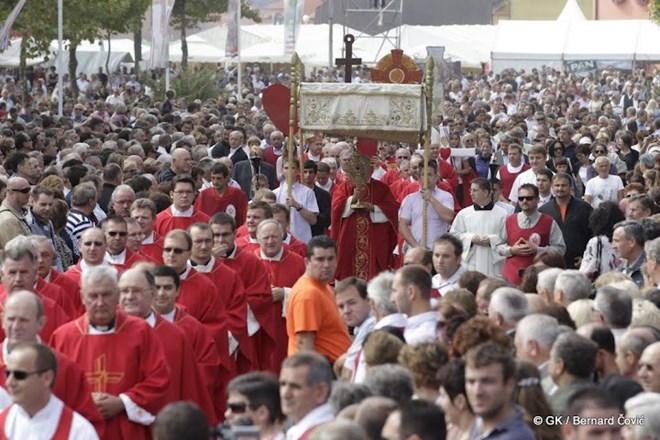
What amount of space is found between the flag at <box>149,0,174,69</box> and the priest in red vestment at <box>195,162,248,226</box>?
14.5 meters

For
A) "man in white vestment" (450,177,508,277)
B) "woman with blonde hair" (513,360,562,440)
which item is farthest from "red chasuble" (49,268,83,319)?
"woman with blonde hair" (513,360,562,440)

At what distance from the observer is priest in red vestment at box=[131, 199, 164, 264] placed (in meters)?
12.9

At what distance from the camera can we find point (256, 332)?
40.2ft

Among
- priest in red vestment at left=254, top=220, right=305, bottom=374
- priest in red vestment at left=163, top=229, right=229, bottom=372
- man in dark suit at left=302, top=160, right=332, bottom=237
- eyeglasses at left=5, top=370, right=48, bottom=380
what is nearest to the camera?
eyeglasses at left=5, top=370, right=48, bottom=380

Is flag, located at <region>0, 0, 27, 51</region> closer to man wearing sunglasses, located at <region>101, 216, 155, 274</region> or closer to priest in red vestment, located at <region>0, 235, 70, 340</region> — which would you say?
man wearing sunglasses, located at <region>101, 216, 155, 274</region>

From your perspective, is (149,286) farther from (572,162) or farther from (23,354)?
(572,162)

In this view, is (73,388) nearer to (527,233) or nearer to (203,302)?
(203,302)

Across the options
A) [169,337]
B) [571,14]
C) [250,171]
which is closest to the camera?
[169,337]

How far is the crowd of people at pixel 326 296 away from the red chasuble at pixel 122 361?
1 centimetres

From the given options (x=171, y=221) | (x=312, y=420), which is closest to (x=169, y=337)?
(x=312, y=420)

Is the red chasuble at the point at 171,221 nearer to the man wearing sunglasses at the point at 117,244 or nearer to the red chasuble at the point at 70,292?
the man wearing sunglasses at the point at 117,244

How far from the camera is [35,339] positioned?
27.9ft

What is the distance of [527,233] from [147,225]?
3242 mm

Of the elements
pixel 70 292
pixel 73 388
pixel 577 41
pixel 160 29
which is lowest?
pixel 73 388
